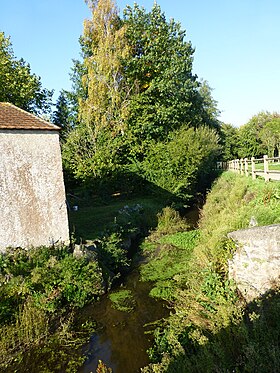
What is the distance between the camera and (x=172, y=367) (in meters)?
5.05

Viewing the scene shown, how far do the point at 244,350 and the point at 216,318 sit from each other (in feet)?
4.88

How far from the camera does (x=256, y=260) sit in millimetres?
6613

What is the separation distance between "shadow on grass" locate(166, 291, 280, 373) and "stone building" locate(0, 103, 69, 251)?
641 centimetres

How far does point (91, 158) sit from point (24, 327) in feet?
46.0

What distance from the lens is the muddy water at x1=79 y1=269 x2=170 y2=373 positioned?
20.8 ft

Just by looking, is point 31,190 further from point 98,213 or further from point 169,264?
point 98,213

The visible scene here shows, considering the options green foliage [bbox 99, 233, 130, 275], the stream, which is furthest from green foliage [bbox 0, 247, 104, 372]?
green foliage [bbox 99, 233, 130, 275]

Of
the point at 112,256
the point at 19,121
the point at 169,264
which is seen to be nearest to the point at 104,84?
the point at 19,121

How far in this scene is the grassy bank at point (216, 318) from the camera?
4703mm

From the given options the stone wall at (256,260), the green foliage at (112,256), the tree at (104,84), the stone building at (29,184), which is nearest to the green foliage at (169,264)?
the green foliage at (112,256)

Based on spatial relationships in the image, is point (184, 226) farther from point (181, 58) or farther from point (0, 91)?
point (0, 91)

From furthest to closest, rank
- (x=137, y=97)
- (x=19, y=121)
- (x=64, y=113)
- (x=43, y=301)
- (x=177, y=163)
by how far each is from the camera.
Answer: (x=64, y=113) → (x=137, y=97) → (x=177, y=163) → (x=19, y=121) → (x=43, y=301)

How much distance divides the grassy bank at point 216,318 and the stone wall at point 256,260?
0.85 ft

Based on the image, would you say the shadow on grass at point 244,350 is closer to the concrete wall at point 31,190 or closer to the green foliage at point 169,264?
the green foliage at point 169,264
